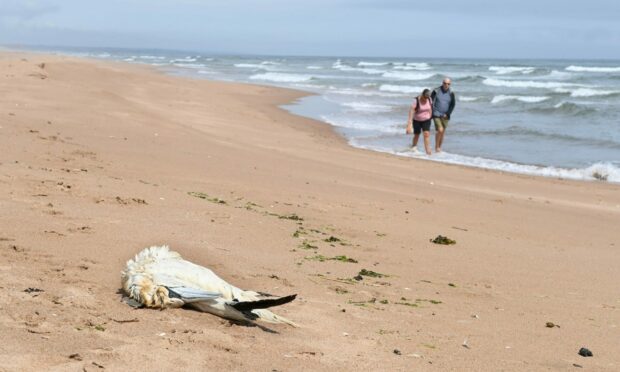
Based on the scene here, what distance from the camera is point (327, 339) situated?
142 inches

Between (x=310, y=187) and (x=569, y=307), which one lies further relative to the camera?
(x=310, y=187)

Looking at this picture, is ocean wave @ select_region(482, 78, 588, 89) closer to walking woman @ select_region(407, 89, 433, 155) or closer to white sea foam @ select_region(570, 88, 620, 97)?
white sea foam @ select_region(570, 88, 620, 97)

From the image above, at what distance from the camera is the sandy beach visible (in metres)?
3.35

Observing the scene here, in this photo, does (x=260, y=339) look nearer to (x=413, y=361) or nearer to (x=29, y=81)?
(x=413, y=361)

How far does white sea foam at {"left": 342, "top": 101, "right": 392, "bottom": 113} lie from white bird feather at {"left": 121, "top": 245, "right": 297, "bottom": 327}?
20.3 metres

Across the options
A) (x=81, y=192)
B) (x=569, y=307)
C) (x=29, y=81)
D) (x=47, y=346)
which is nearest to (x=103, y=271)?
(x=47, y=346)

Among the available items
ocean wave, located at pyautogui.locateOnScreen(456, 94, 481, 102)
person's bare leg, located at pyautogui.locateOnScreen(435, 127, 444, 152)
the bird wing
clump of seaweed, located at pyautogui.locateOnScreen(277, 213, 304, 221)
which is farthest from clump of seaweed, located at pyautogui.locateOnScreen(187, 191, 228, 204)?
ocean wave, located at pyautogui.locateOnScreen(456, 94, 481, 102)

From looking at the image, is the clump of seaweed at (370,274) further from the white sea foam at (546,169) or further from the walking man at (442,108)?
the walking man at (442,108)

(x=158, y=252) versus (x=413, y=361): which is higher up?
(x=158, y=252)

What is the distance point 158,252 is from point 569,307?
8.32 feet

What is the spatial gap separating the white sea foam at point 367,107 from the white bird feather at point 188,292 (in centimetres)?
2032

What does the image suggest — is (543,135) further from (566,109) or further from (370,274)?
(370,274)


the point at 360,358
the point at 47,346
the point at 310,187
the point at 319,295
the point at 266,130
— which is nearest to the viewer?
the point at 47,346

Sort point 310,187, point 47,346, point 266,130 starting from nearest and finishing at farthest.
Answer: point 47,346
point 310,187
point 266,130
